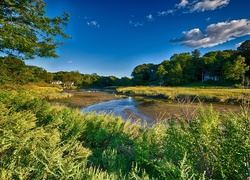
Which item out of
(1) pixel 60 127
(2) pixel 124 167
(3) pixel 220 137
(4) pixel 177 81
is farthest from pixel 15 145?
(4) pixel 177 81

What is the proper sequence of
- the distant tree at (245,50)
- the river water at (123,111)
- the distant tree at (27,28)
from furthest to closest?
the distant tree at (245,50), the river water at (123,111), the distant tree at (27,28)

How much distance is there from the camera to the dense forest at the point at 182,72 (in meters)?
7.33

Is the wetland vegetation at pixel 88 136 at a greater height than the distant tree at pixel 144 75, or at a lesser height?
lesser

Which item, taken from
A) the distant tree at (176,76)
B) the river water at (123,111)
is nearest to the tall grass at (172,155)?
A: the river water at (123,111)

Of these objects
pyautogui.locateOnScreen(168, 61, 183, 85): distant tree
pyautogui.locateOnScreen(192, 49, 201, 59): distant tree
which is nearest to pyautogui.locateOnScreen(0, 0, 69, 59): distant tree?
pyautogui.locateOnScreen(168, 61, 183, 85): distant tree

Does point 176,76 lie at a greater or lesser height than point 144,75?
lesser

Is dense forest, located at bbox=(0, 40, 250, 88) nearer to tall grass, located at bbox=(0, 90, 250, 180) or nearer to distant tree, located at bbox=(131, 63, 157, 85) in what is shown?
distant tree, located at bbox=(131, 63, 157, 85)

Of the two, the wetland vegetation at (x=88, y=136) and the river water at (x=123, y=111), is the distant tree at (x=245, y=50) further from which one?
the wetland vegetation at (x=88, y=136)

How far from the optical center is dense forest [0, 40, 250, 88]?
733 centimetres

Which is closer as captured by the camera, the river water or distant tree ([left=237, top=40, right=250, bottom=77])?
the river water

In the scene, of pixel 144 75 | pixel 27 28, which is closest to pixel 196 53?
pixel 144 75

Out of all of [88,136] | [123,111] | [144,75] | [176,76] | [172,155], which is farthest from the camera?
[144,75]

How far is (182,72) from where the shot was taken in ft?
202

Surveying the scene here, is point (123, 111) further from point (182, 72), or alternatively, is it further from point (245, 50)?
point (245, 50)
